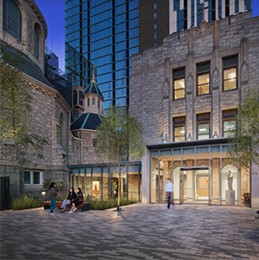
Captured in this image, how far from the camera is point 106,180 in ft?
94.8

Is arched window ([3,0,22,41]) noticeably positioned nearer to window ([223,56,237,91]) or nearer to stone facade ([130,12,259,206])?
stone facade ([130,12,259,206])

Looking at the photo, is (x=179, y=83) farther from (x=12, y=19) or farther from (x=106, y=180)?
(x=12, y=19)

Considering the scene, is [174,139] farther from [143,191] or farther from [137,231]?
[137,231]

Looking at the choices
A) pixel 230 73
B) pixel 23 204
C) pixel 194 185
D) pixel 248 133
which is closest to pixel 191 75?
pixel 230 73

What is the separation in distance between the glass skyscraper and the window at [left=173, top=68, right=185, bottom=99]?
193 ft

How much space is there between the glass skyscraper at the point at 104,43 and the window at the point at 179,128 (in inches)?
2352

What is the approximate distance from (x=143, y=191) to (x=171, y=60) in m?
11.9

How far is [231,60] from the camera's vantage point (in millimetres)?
24406

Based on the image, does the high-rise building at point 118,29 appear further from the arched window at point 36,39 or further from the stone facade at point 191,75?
the stone facade at point 191,75

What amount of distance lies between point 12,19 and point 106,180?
2053 centimetres

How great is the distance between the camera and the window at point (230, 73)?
24.1 meters

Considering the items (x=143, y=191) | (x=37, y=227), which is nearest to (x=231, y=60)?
(x=143, y=191)

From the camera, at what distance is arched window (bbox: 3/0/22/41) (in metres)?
31.9

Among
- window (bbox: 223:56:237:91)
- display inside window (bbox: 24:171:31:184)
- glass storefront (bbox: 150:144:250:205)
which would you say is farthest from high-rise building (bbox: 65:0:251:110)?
glass storefront (bbox: 150:144:250:205)
